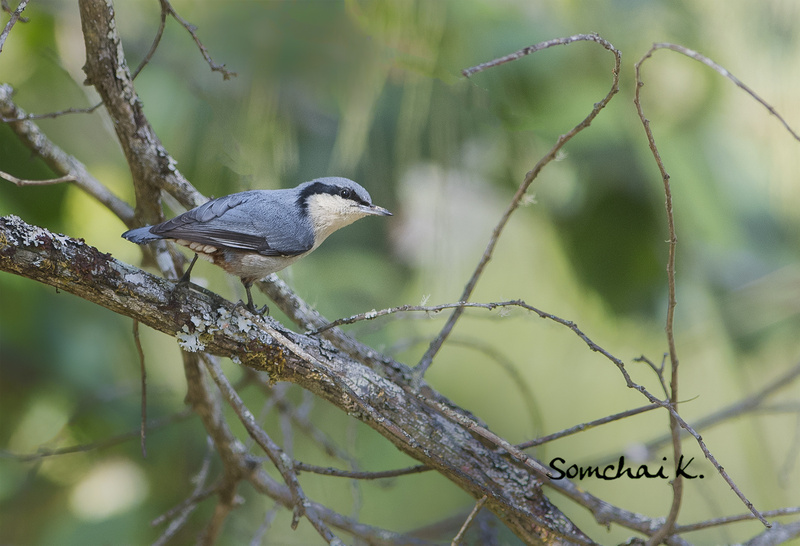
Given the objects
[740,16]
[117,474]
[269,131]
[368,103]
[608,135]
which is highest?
[740,16]

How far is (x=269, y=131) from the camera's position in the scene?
1919mm

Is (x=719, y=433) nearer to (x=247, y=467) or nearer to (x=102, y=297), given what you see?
(x=247, y=467)

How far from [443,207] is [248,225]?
2.72 ft

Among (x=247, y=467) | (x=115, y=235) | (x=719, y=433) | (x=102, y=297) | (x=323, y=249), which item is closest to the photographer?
(x=102, y=297)

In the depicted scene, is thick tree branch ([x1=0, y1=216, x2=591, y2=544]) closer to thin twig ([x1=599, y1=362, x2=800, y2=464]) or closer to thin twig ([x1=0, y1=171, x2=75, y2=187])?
thin twig ([x1=0, y1=171, x2=75, y2=187])

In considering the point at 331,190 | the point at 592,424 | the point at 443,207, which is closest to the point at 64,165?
the point at 331,190

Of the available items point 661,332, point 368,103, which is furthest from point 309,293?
point 661,332

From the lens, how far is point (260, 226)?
52.3 inches

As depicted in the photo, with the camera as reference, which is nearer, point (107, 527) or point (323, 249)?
point (107, 527)

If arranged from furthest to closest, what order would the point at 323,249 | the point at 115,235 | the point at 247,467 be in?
the point at 323,249, the point at 115,235, the point at 247,467

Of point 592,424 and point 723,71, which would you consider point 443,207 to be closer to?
point 592,424

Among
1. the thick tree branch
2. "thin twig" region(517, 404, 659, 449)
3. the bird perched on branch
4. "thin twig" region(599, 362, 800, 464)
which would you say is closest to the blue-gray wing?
the bird perched on branch

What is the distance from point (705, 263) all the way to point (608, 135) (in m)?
0.57

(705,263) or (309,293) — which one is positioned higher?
(705,263)
